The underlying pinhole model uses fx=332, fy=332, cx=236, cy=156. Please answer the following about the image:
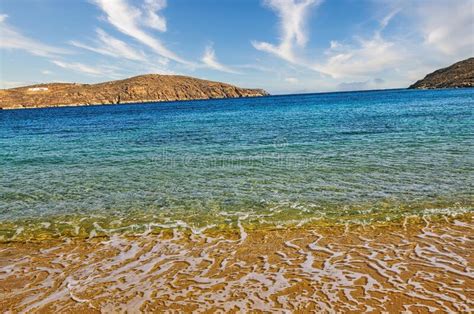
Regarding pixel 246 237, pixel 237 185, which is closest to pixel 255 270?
pixel 246 237

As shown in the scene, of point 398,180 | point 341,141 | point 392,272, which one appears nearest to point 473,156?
point 398,180

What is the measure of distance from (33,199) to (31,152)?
54.0 feet

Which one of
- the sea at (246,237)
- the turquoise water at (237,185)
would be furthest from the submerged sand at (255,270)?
the turquoise water at (237,185)

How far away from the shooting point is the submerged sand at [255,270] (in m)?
6.00

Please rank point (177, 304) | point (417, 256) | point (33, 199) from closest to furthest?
point (177, 304), point (417, 256), point (33, 199)

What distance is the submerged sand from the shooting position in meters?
6.00

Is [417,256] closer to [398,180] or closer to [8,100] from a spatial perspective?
[398,180]

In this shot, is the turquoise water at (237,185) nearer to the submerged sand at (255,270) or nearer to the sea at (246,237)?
the sea at (246,237)

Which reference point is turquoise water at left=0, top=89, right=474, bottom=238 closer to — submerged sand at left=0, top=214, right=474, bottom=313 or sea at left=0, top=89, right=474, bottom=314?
sea at left=0, top=89, right=474, bottom=314

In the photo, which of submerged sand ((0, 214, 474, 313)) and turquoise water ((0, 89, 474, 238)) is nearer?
submerged sand ((0, 214, 474, 313))

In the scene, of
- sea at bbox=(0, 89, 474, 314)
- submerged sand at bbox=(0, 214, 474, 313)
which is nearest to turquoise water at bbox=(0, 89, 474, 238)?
sea at bbox=(0, 89, 474, 314)

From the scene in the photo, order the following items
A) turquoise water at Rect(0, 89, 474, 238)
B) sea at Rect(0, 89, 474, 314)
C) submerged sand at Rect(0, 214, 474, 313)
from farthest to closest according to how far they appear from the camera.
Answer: turquoise water at Rect(0, 89, 474, 238)
sea at Rect(0, 89, 474, 314)
submerged sand at Rect(0, 214, 474, 313)

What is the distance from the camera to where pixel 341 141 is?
25969 mm

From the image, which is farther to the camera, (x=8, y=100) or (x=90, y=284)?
(x=8, y=100)
